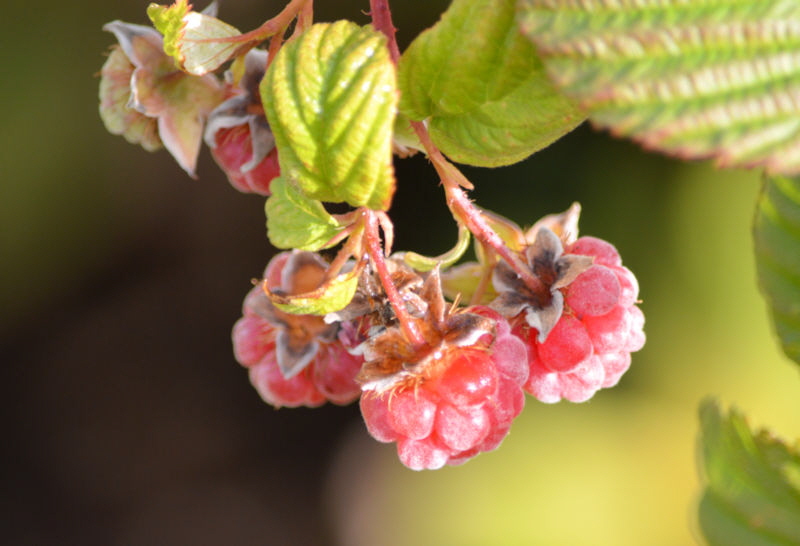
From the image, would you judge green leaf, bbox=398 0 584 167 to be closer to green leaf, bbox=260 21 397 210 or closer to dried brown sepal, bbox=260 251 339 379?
green leaf, bbox=260 21 397 210

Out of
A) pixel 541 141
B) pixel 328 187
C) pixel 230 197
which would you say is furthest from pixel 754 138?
pixel 230 197

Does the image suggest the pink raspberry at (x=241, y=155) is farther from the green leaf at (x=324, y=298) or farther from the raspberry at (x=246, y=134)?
the green leaf at (x=324, y=298)

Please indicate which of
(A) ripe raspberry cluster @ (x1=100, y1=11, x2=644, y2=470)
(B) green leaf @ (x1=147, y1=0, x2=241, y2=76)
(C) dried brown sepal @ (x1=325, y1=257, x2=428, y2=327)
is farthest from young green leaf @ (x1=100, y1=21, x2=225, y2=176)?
(C) dried brown sepal @ (x1=325, y1=257, x2=428, y2=327)

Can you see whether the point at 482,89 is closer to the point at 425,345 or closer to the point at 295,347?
the point at 425,345

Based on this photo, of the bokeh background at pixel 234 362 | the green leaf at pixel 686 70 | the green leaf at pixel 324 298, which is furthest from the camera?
the bokeh background at pixel 234 362

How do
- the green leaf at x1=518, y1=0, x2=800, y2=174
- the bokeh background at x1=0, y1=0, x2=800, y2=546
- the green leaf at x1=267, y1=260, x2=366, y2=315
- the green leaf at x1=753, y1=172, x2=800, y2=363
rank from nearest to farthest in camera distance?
the green leaf at x1=518, y1=0, x2=800, y2=174, the green leaf at x1=267, y1=260, x2=366, y2=315, the green leaf at x1=753, y1=172, x2=800, y2=363, the bokeh background at x1=0, y1=0, x2=800, y2=546

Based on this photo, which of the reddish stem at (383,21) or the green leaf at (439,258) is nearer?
the reddish stem at (383,21)

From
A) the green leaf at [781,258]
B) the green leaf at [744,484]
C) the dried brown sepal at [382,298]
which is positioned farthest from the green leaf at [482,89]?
the green leaf at [744,484]

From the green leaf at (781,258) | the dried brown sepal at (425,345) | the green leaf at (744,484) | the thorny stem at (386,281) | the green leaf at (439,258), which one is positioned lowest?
the green leaf at (744,484)
